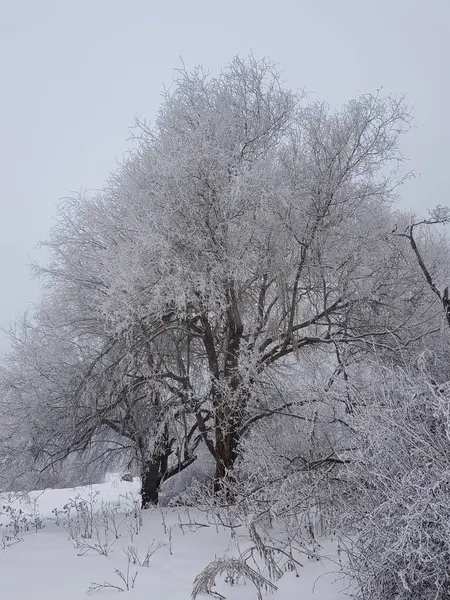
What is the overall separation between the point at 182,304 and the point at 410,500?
4.57 metres

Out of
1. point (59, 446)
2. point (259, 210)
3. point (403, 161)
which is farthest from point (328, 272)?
point (59, 446)

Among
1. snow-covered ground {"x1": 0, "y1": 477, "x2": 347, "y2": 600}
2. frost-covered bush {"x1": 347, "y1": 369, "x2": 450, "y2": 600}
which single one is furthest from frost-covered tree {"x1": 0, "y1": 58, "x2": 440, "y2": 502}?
frost-covered bush {"x1": 347, "y1": 369, "x2": 450, "y2": 600}

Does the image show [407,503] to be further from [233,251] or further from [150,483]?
[150,483]

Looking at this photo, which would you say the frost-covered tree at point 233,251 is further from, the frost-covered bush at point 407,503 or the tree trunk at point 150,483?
the frost-covered bush at point 407,503

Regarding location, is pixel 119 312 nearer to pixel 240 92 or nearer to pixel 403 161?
pixel 240 92

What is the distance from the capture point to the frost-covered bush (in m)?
2.93

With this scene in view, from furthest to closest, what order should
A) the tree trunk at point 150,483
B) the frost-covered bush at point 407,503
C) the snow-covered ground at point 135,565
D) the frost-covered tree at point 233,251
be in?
the tree trunk at point 150,483, the frost-covered tree at point 233,251, the snow-covered ground at point 135,565, the frost-covered bush at point 407,503

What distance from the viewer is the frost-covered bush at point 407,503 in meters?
2.93

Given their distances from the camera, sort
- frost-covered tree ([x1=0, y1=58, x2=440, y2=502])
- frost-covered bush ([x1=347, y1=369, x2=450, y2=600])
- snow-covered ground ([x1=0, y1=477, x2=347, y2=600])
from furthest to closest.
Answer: frost-covered tree ([x1=0, y1=58, x2=440, y2=502]) → snow-covered ground ([x1=0, y1=477, x2=347, y2=600]) → frost-covered bush ([x1=347, y1=369, x2=450, y2=600])

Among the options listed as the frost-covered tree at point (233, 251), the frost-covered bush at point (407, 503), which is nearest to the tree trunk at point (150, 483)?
the frost-covered tree at point (233, 251)

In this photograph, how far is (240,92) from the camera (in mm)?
9242

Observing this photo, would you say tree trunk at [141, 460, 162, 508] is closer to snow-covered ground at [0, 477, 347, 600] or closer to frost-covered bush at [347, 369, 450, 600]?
snow-covered ground at [0, 477, 347, 600]

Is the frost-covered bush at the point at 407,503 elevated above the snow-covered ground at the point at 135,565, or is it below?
above

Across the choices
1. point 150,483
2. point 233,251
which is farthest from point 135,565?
point 150,483
